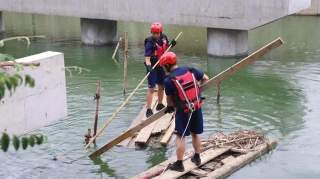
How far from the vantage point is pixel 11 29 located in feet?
70.6

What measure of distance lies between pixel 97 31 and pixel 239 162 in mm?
11407

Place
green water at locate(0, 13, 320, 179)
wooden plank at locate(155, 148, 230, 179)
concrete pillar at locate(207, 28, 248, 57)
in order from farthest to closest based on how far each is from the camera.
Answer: concrete pillar at locate(207, 28, 248, 57) → green water at locate(0, 13, 320, 179) → wooden plank at locate(155, 148, 230, 179)

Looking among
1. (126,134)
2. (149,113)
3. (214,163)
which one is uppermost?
(126,134)

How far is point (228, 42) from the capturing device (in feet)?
50.5

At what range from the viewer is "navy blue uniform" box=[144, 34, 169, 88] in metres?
8.88

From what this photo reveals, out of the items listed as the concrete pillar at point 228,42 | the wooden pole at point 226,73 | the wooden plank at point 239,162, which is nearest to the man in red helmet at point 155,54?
the wooden pole at point 226,73

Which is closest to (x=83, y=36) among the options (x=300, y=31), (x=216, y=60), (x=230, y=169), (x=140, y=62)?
(x=140, y=62)

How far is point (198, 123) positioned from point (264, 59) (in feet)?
29.3

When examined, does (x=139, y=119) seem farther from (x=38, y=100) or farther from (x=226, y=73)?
(x=38, y=100)

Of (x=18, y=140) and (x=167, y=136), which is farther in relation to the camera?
(x=167, y=136)

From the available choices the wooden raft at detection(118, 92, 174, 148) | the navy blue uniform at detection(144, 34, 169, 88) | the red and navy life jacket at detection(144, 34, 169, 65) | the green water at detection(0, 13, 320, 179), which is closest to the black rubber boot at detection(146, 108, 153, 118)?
the wooden raft at detection(118, 92, 174, 148)

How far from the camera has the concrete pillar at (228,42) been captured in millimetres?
15289

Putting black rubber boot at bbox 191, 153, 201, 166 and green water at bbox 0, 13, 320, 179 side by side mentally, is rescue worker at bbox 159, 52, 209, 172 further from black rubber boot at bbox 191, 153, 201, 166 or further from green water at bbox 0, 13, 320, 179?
green water at bbox 0, 13, 320, 179

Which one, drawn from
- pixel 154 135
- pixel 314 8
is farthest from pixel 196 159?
pixel 314 8
